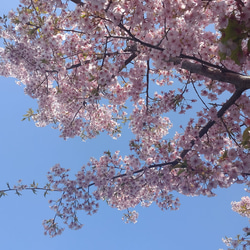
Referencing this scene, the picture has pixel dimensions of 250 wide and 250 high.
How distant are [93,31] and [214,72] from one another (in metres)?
2.92

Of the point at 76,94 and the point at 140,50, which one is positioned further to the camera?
the point at 76,94

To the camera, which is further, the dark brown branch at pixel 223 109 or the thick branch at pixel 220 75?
the dark brown branch at pixel 223 109

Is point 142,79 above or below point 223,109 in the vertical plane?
above

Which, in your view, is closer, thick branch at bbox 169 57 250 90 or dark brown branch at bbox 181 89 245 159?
thick branch at bbox 169 57 250 90

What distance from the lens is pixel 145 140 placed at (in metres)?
7.51

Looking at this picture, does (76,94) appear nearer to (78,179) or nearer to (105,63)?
(105,63)

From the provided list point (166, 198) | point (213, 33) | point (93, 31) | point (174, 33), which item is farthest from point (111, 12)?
point (166, 198)

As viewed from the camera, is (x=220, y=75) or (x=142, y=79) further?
(x=142, y=79)

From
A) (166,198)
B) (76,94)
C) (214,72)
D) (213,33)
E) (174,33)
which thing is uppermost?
(76,94)

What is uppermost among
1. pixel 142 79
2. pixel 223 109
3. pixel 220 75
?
pixel 142 79

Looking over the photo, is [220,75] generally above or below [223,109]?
above

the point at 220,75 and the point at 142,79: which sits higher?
the point at 142,79

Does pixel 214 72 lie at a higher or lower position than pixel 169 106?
lower

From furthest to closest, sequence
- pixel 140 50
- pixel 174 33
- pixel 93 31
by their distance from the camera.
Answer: pixel 140 50 < pixel 93 31 < pixel 174 33
